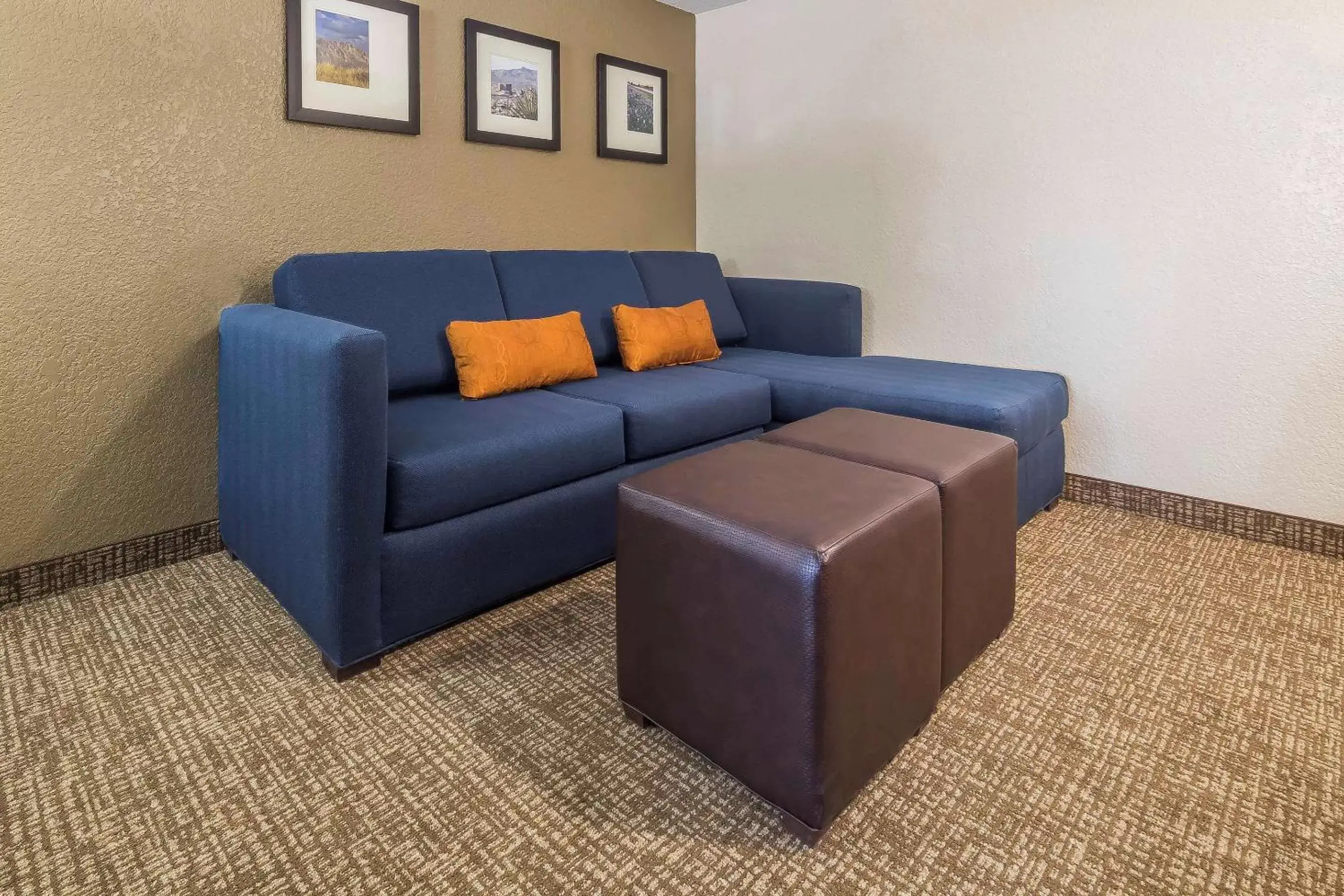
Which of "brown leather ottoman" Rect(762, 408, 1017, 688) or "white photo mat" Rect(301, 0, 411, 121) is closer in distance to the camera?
"brown leather ottoman" Rect(762, 408, 1017, 688)

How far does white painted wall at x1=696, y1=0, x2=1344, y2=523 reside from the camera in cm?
238

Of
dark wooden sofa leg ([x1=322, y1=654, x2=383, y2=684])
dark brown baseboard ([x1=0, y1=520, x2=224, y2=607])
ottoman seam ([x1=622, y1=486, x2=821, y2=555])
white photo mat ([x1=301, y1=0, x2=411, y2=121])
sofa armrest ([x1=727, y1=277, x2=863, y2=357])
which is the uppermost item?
white photo mat ([x1=301, y1=0, x2=411, y2=121])

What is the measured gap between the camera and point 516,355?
8.15 feet

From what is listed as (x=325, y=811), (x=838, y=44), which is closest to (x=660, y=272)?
(x=838, y=44)

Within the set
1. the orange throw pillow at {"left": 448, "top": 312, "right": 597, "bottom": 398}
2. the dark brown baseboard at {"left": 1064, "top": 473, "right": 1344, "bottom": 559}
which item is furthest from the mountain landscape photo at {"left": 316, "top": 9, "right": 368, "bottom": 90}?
the dark brown baseboard at {"left": 1064, "top": 473, "right": 1344, "bottom": 559}

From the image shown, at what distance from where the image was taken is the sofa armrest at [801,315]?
332cm

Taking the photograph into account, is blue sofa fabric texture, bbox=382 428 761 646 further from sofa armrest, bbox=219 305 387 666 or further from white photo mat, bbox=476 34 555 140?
white photo mat, bbox=476 34 555 140

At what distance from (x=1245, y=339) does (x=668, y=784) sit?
7.83ft

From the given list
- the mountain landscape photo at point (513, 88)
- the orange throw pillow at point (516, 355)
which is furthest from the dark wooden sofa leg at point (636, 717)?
the mountain landscape photo at point (513, 88)

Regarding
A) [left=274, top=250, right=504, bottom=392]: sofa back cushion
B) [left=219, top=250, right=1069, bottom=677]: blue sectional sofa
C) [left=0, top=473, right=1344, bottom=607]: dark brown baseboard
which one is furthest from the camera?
[left=274, top=250, right=504, bottom=392]: sofa back cushion

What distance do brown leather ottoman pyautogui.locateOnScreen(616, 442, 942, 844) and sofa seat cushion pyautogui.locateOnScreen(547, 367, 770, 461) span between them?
805 millimetres

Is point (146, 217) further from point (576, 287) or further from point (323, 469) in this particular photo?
point (576, 287)

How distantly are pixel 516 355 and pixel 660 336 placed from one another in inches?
27.1

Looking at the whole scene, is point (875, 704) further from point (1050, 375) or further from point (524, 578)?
point (1050, 375)
